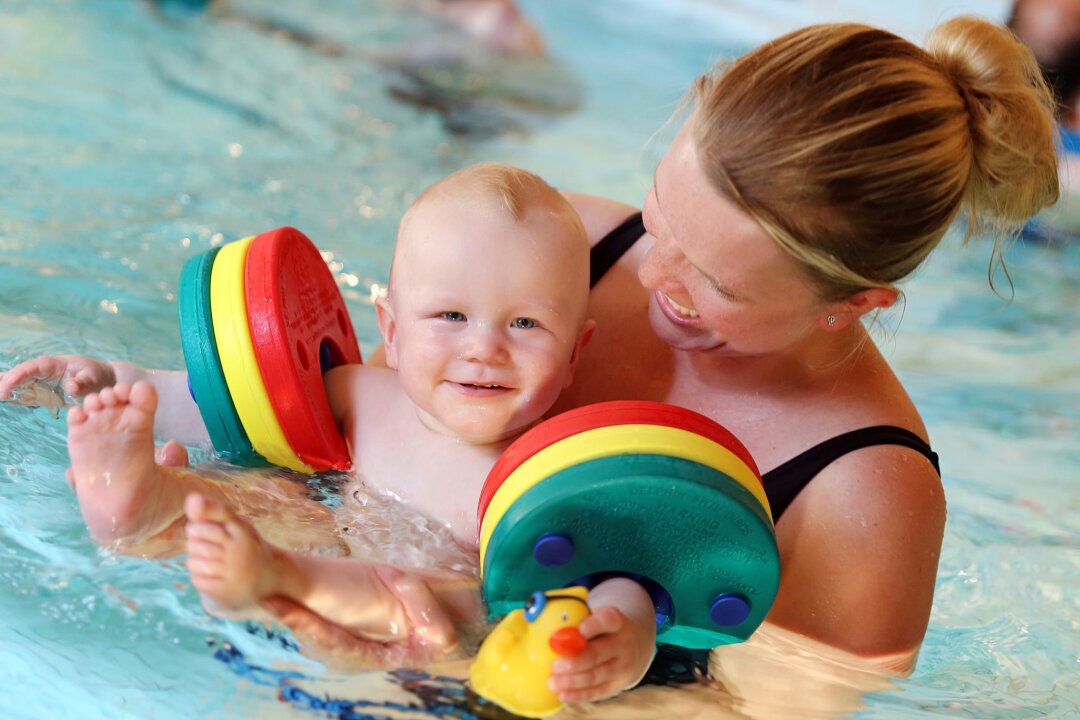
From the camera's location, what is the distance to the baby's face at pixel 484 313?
2018 mm

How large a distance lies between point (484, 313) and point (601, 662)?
70cm

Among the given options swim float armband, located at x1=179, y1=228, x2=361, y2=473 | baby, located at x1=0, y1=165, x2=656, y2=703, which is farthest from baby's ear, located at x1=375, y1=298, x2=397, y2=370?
swim float armband, located at x1=179, y1=228, x2=361, y2=473

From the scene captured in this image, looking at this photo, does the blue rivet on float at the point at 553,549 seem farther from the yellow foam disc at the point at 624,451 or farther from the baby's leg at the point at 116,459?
the baby's leg at the point at 116,459

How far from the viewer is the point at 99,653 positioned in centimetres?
175

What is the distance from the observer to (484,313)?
2021 mm

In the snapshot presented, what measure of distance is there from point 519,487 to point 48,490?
2.92 feet

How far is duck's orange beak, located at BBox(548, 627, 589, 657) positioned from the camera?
151cm

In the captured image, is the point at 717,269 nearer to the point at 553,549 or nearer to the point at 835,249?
the point at 835,249

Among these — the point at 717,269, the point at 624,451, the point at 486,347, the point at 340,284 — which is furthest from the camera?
the point at 340,284

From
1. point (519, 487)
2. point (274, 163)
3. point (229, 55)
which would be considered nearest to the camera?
point (519, 487)

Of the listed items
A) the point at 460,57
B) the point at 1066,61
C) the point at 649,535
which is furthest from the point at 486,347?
the point at 1066,61

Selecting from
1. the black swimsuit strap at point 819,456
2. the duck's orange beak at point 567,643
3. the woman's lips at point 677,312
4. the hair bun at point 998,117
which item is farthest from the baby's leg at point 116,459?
the hair bun at point 998,117

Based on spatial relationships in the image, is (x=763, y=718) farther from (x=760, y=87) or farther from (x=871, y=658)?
(x=760, y=87)

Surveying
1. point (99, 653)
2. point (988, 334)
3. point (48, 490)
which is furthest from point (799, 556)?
point (988, 334)
